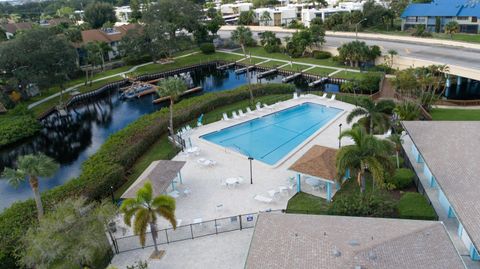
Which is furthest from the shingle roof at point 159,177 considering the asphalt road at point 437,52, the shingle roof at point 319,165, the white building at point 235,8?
the white building at point 235,8

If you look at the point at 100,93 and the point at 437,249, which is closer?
the point at 437,249

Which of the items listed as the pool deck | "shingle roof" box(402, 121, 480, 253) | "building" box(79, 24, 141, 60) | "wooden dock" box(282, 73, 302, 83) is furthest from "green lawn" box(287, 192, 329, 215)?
"building" box(79, 24, 141, 60)

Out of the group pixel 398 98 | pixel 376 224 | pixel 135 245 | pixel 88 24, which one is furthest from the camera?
pixel 88 24

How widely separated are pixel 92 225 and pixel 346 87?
4124 centimetres

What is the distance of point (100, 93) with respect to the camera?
69125mm

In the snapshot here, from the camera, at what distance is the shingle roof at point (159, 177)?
27.7m

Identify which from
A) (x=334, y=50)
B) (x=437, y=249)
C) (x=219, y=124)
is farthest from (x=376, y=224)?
(x=334, y=50)

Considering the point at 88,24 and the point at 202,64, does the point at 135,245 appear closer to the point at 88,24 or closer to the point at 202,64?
the point at 202,64

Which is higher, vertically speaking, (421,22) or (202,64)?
(421,22)

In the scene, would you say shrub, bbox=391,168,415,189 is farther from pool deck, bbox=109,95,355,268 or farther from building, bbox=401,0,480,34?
building, bbox=401,0,480,34

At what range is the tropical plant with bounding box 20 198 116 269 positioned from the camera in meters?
19.4

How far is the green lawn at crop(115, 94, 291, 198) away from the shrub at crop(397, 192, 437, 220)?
20954mm

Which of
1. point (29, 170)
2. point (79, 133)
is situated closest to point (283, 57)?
point (79, 133)

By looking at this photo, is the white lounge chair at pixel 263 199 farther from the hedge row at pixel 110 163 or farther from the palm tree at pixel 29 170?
the palm tree at pixel 29 170
